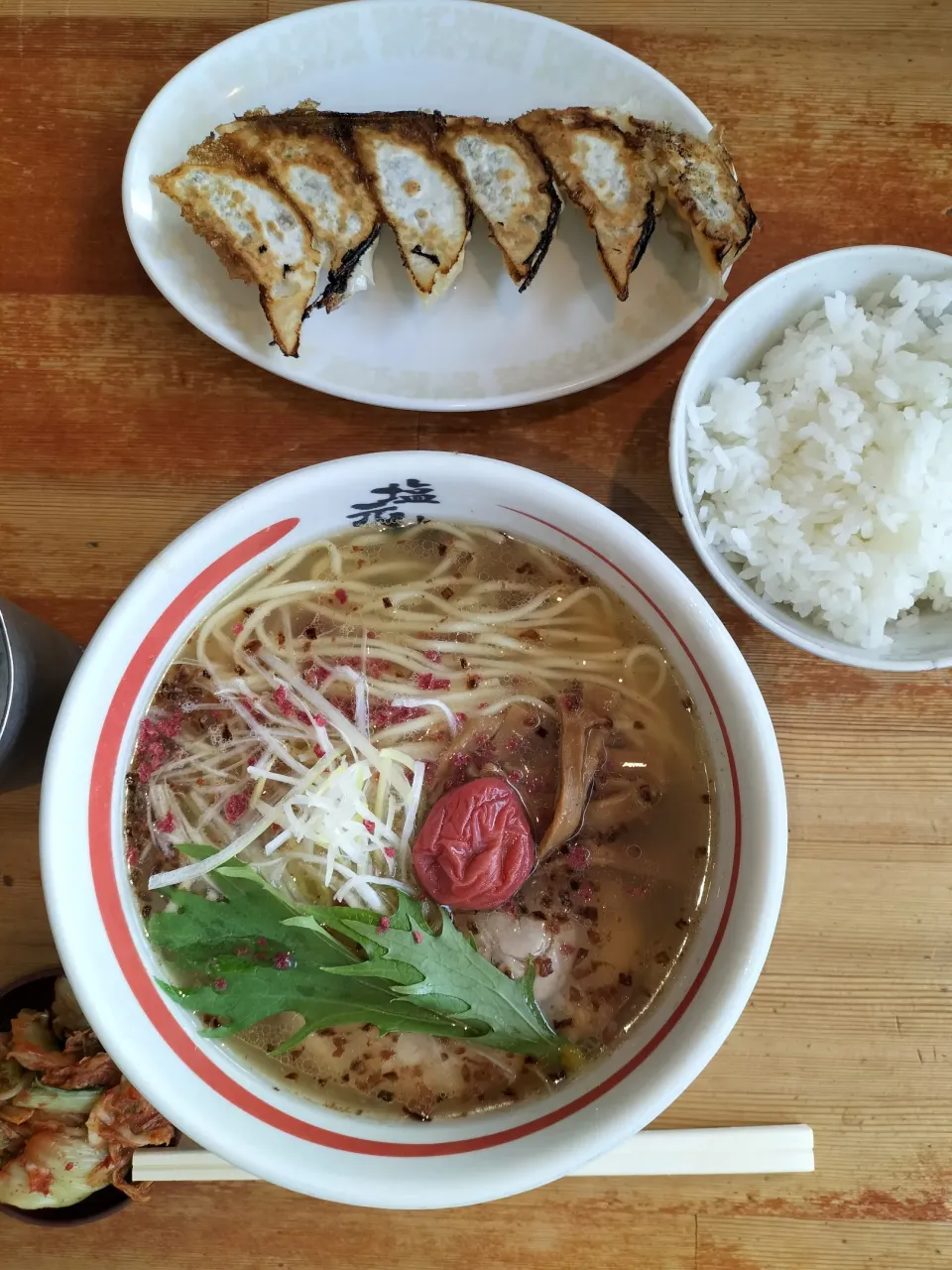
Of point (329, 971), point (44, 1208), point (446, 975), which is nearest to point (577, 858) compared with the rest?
point (446, 975)

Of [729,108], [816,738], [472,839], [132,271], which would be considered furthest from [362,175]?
[816,738]

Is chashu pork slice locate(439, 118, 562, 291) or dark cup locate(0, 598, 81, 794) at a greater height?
chashu pork slice locate(439, 118, 562, 291)

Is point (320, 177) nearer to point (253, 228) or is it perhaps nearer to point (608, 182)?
point (253, 228)

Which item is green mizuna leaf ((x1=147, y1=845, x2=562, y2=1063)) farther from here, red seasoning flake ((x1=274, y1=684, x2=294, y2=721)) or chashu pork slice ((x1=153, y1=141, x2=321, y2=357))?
chashu pork slice ((x1=153, y1=141, x2=321, y2=357))

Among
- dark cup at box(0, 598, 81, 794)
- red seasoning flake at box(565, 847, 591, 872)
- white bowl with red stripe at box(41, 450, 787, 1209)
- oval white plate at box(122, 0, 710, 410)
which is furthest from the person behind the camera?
oval white plate at box(122, 0, 710, 410)

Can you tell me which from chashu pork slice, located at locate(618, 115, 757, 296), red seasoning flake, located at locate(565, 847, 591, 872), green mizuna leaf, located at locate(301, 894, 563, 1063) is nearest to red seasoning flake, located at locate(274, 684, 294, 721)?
green mizuna leaf, located at locate(301, 894, 563, 1063)

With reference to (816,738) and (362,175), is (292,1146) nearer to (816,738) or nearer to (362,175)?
(816,738)
